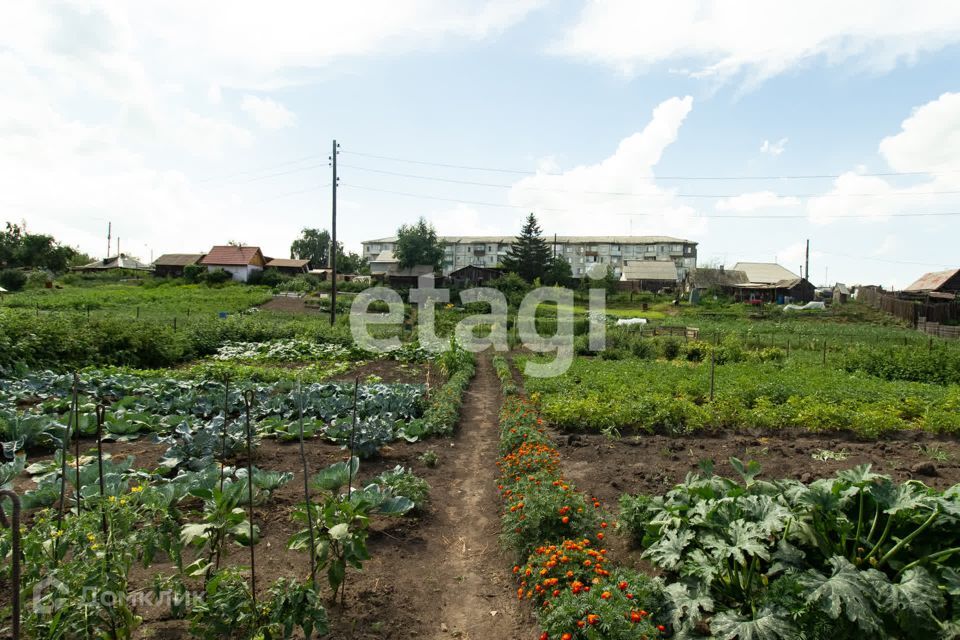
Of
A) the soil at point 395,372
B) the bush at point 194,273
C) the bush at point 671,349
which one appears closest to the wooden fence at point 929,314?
the bush at point 671,349

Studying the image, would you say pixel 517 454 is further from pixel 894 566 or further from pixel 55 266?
pixel 55 266

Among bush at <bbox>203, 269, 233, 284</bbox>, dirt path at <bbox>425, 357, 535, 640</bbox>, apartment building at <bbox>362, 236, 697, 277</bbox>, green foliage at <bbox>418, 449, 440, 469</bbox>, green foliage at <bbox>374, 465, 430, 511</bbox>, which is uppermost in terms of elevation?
apartment building at <bbox>362, 236, 697, 277</bbox>

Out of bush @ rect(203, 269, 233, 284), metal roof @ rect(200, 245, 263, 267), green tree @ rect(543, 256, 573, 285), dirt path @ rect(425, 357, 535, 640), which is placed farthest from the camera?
metal roof @ rect(200, 245, 263, 267)

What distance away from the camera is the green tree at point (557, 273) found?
53.5m

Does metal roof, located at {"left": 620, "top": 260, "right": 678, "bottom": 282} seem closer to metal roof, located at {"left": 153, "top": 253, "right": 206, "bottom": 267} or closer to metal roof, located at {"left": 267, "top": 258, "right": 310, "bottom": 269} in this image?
metal roof, located at {"left": 267, "top": 258, "right": 310, "bottom": 269}

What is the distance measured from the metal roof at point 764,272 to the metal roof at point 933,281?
1523cm

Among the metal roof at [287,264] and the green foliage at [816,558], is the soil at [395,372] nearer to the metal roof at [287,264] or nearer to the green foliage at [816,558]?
the green foliage at [816,558]

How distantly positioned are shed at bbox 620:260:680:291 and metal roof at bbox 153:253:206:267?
47018 millimetres

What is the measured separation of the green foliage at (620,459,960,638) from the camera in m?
3.01

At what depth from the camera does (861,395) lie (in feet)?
36.4

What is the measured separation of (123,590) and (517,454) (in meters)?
4.46

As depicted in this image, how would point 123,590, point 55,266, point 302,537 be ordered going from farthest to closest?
point 55,266
point 302,537
point 123,590

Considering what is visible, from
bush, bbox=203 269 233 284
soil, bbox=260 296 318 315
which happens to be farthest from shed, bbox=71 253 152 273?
soil, bbox=260 296 318 315

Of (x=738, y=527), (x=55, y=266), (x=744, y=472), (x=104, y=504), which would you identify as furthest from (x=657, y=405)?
(x=55, y=266)
